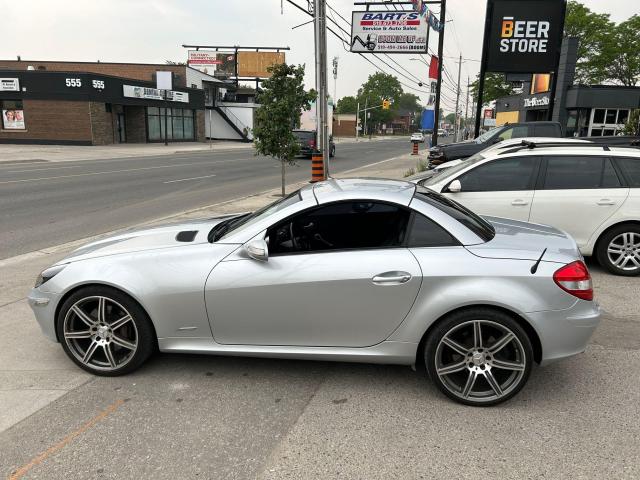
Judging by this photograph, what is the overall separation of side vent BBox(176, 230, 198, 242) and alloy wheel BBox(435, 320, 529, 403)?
201 cm

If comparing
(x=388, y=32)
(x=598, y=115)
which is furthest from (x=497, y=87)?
(x=388, y=32)

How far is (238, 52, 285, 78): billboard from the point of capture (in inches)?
2803

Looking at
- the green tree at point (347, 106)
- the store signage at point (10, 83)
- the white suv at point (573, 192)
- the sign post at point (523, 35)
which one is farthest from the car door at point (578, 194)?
the green tree at point (347, 106)

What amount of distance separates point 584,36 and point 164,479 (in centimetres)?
4815

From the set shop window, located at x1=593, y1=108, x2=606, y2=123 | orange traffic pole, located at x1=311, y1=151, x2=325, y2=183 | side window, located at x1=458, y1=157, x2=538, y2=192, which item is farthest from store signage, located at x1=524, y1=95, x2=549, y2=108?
side window, located at x1=458, y1=157, x2=538, y2=192

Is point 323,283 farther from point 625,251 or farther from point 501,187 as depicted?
point 625,251

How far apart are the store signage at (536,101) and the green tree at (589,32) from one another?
34.4 feet

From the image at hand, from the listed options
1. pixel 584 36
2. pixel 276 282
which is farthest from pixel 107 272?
pixel 584 36

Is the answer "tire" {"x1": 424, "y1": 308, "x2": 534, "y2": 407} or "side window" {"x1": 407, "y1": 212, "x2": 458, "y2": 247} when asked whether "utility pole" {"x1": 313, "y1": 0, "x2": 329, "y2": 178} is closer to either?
"side window" {"x1": 407, "y1": 212, "x2": 458, "y2": 247}

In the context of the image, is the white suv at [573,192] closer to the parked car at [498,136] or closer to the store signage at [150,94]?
the parked car at [498,136]

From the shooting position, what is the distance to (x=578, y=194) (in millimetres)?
6320

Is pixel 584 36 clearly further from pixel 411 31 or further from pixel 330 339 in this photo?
pixel 330 339

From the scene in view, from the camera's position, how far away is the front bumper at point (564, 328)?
3.29 m

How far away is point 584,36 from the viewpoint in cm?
4128
